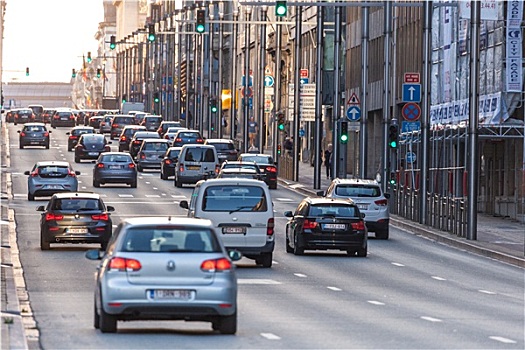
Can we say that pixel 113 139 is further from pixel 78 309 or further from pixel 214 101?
pixel 78 309

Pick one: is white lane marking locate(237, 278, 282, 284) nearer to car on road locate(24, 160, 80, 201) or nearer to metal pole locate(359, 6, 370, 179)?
A: car on road locate(24, 160, 80, 201)

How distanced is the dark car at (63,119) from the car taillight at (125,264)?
11649cm

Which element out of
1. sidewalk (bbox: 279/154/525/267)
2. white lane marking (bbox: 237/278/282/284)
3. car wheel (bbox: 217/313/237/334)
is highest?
car wheel (bbox: 217/313/237/334)

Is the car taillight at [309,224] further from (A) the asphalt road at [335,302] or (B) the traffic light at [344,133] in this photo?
(B) the traffic light at [344,133]

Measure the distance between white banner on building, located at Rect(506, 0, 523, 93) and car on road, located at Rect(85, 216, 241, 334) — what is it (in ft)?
111

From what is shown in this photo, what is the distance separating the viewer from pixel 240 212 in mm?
31281

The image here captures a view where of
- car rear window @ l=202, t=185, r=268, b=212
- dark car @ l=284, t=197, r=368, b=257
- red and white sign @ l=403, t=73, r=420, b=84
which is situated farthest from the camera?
red and white sign @ l=403, t=73, r=420, b=84

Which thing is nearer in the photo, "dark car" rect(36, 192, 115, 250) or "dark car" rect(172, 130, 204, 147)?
"dark car" rect(36, 192, 115, 250)

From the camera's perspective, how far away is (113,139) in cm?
11162

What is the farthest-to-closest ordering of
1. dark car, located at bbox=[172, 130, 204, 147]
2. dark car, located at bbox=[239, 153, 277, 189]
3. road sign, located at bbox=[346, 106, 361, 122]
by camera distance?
dark car, located at bbox=[172, 130, 204, 147] → dark car, located at bbox=[239, 153, 277, 189] → road sign, located at bbox=[346, 106, 361, 122]

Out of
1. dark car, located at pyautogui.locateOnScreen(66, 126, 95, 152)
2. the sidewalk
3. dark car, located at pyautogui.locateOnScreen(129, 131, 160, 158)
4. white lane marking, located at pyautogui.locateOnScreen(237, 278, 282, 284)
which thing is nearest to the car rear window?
white lane marking, located at pyautogui.locateOnScreen(237, 278, 282, 284)

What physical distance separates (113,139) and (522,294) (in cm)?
8603

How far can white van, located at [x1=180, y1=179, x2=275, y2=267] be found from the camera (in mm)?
31203

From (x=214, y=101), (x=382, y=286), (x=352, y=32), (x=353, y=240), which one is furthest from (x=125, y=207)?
(x=214, y=101)
